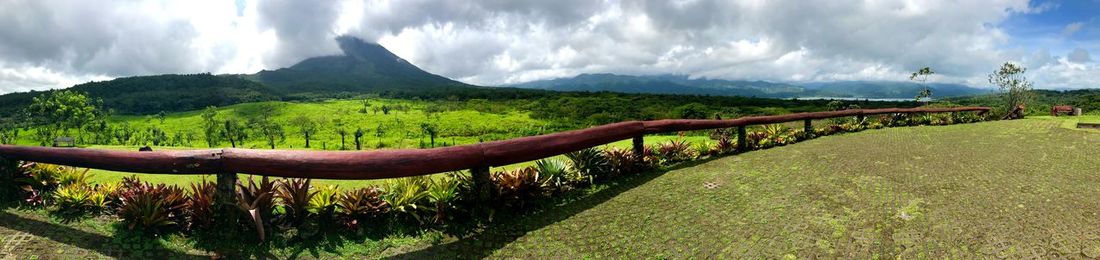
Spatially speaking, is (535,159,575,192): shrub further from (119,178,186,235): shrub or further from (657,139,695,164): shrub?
(119,178,186,235): shrub

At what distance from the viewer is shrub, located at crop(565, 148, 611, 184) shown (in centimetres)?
624

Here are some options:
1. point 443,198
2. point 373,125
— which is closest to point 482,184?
point 443,198

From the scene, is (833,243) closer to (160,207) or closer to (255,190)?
(255,190)

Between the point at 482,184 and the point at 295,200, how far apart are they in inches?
62.4

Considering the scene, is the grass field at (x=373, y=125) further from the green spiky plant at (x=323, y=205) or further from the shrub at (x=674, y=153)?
the green spiky plant at (x=323, y=205)

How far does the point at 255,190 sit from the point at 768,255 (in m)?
4.24

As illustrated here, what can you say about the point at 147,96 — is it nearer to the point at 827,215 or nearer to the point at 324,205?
the point at 324,205

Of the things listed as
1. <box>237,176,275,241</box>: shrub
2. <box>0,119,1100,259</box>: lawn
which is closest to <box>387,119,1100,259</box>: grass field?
<box>0,119,1100,259</box>: lawn

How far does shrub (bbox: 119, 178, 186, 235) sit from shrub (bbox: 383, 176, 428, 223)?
1.75 metres

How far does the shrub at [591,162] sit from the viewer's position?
6.24 metres

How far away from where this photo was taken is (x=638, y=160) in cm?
690

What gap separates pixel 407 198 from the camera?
14.6 feet

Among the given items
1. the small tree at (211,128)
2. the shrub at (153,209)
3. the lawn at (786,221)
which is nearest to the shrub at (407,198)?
the lawn at (786,221)

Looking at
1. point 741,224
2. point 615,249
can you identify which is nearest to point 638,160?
point 741,224
